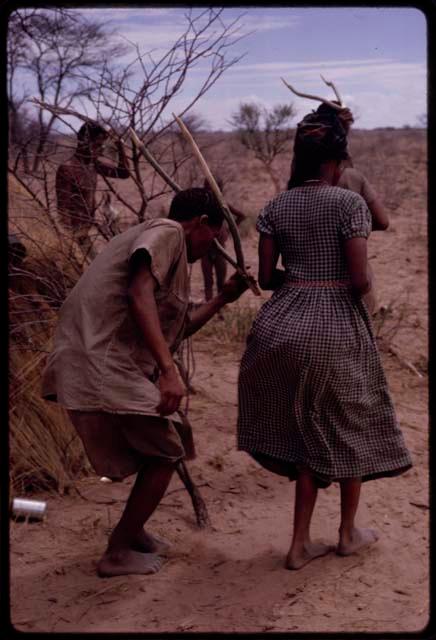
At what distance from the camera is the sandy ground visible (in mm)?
2996

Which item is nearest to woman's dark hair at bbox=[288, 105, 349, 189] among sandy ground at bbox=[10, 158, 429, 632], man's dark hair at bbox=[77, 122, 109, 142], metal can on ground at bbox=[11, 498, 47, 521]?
man's dark hair at bbox=[77, 122, 109, 142]

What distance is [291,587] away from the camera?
3.16 meters

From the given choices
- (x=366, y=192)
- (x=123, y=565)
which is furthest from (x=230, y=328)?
(x=123, y=565)

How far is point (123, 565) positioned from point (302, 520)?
0.71 metres

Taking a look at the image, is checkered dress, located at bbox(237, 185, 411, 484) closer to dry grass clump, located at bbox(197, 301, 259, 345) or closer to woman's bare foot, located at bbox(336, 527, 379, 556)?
woman's bare foot, located at bbox(336, 527, 379, 556)

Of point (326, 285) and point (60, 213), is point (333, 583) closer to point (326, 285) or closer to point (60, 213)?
point (326, 285)

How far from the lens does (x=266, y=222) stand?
10.3ft

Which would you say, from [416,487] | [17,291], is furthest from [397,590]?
[17,291]

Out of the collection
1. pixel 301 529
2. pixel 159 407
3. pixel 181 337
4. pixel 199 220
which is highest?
pixel 199 220

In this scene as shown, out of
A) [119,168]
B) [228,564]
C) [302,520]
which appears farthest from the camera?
[119,168]

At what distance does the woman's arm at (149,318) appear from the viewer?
9.00 feet

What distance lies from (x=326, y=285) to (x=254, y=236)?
10.2m

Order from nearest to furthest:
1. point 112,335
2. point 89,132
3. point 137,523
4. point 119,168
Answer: point 112,335, point 137,523, point 119,168, point 89,132

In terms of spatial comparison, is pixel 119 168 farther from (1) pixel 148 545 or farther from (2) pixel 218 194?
(1) pixel 148 545
